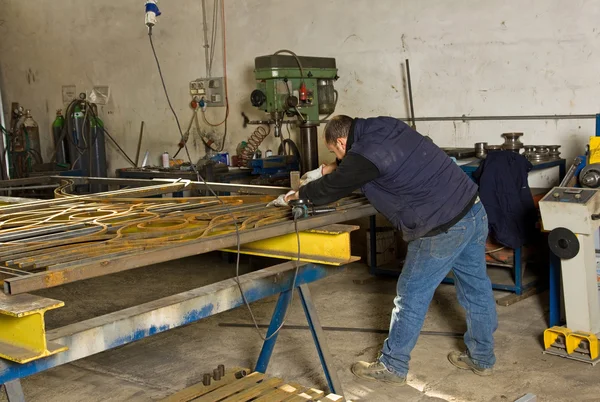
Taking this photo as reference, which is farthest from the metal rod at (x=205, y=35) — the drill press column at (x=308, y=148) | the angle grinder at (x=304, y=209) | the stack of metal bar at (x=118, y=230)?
the angle grinder at (x=304, y=209)

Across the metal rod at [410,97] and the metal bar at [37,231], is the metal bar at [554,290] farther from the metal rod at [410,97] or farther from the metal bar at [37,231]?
the metal bar at [37,231]

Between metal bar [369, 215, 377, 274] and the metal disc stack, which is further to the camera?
metal bar [369, 215, 377, 274]

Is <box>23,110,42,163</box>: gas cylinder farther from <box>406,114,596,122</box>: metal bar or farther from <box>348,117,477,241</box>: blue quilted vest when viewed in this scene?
<box>348,117,477,241</box>: blue quilted vest

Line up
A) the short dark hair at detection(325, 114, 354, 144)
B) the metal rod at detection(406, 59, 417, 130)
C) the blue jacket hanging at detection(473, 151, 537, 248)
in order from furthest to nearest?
the metal rod at detection(406, 59, 417, 130), the blue jacket hanging at detection(473, 151, 537, 248), the short dark hair at detection(325, 114, 354, 144)

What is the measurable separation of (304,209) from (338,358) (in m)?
1.02

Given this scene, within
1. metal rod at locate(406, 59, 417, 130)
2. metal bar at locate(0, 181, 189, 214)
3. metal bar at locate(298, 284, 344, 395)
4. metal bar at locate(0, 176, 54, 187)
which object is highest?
metal rod at locate(406, 59, 417, 130)

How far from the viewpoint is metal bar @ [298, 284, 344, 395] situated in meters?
2.32

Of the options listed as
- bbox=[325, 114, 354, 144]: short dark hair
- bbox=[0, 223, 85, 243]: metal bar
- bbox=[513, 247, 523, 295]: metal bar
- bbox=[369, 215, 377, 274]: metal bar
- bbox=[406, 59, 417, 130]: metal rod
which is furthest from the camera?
bbox=[406, 59, 417, 130]: metal rod

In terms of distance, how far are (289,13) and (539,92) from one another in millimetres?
1852

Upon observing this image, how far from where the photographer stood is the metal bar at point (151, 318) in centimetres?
158

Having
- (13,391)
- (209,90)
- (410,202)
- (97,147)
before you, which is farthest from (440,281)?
(97,147)

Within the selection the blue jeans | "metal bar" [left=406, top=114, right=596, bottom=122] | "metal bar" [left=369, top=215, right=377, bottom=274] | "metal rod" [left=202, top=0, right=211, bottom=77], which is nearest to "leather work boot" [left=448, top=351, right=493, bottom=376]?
the blue jeans

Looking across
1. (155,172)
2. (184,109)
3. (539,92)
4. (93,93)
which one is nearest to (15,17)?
(93,93)

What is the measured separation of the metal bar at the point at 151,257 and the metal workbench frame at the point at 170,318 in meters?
0.12
